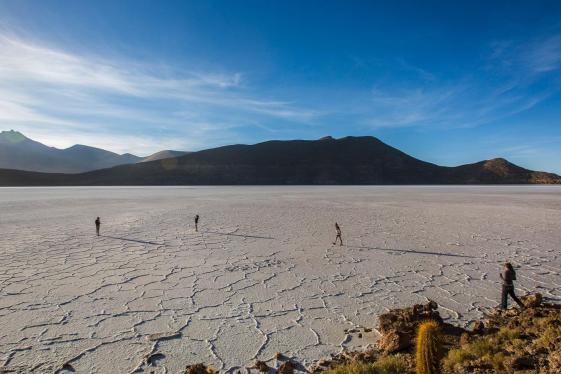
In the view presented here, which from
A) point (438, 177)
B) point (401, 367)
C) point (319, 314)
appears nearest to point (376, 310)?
point (319, 314)

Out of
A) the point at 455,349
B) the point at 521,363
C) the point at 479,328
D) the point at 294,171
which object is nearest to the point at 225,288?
the point at 455,349

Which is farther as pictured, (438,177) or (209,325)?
(438,177)

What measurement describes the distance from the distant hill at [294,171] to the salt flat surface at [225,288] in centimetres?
8971

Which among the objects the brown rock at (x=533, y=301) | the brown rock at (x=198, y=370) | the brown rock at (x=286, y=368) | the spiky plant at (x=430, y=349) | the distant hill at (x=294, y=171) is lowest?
the brown rock at (x=286, y=368)

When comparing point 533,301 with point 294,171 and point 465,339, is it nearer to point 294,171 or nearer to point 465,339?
point 465,339

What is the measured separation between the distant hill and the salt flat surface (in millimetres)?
89708

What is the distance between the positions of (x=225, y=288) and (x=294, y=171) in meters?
107

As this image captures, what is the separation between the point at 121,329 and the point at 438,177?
120 m

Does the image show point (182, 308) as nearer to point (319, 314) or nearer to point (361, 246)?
point (319, 314)

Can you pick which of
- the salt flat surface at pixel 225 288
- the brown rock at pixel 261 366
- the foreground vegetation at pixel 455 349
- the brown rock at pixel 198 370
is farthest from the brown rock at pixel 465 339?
the brown rock at pixel 198 370

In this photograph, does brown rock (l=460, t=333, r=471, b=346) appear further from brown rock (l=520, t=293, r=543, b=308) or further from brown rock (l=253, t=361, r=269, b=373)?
brown rock (l=253, t=361, r=269, b=373)

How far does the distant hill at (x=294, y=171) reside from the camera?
98.9m

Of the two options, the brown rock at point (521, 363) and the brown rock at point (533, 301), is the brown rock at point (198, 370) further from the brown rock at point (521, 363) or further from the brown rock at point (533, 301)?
the brown rock at point (533, 301)

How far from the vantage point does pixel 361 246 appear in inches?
426
